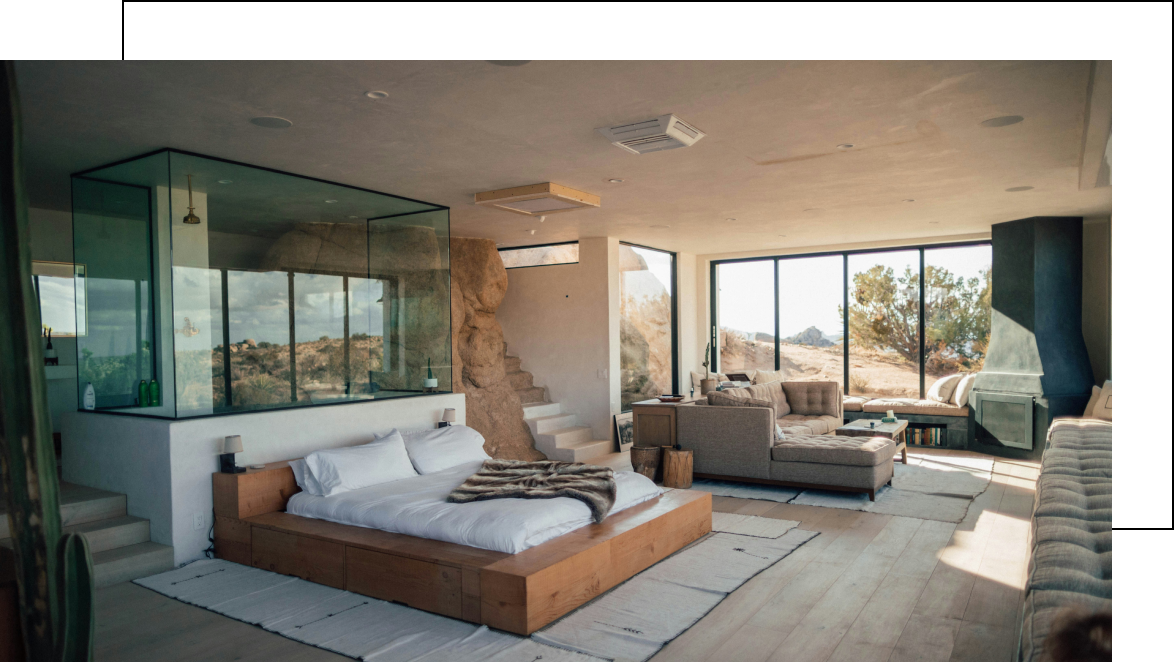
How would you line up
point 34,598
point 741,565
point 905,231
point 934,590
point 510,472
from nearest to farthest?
point 34,598
point 934,590
point 741,565
point 510,472
point 905,231

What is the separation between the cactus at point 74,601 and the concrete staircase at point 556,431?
18.5 feet

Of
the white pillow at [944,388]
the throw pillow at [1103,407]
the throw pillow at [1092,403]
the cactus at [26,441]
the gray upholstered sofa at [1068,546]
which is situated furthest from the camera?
the white pillow at [944,388]

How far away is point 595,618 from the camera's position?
128 inches

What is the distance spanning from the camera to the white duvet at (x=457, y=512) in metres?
3.41

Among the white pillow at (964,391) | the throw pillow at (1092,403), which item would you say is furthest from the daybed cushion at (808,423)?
the throw pillow at (1092,403)

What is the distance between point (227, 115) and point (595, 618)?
3.12 metres

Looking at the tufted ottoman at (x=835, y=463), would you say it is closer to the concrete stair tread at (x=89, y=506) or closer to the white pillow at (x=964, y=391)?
the white pillow at (x=964, y=391)

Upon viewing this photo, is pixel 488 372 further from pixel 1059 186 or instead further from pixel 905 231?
pixel 1059 186

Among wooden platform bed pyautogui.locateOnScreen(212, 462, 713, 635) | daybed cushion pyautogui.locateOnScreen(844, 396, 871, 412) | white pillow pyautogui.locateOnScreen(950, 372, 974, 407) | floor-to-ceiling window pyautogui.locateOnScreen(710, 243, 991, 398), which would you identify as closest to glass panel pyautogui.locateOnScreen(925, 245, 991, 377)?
floor-to-ceiling window pyautogui.locateOnScreen(710, 243, 991, 398)

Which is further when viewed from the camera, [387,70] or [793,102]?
[793,102]

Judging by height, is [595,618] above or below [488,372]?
below

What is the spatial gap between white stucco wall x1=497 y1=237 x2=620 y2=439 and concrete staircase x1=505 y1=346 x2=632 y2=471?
0.11 metres

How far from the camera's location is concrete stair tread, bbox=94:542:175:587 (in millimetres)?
3783

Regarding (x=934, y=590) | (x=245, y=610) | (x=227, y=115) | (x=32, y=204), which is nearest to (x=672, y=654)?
(x=934, y=590)
